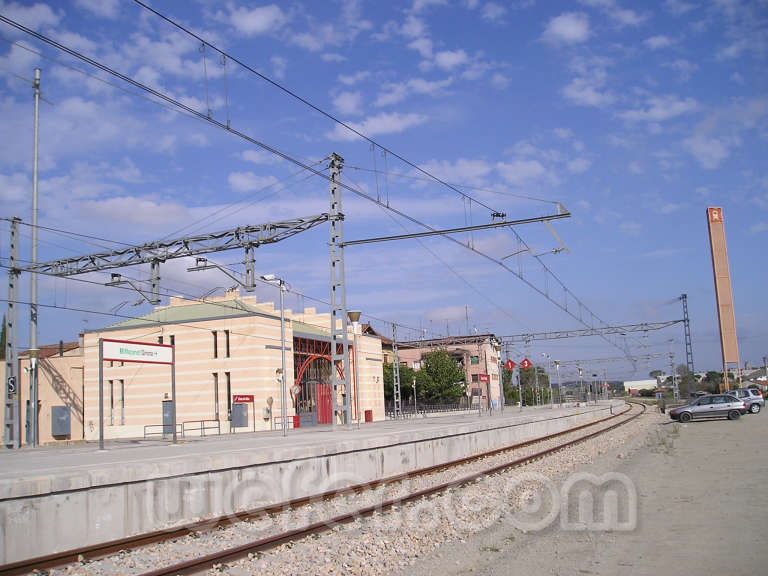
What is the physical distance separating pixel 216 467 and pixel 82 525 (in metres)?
3.04

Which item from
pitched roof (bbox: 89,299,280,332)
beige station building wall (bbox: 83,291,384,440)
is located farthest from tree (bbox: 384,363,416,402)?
pitched roof (bbox: 89,299,280,332)

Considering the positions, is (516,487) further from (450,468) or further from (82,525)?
(82,525)

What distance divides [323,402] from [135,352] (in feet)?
90.0

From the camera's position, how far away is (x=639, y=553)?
873 centimetres

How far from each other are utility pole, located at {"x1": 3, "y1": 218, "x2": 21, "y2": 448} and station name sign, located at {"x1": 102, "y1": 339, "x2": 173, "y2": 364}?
36.0 feet

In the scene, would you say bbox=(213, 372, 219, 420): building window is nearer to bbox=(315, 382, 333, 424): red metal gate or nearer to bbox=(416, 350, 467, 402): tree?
bbox=(315, 382, 333, 424): red metal gate

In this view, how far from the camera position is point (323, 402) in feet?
158

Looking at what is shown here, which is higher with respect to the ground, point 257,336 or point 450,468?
point 257,336

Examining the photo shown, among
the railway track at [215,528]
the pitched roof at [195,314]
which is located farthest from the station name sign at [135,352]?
the pitched roof at [195,314]

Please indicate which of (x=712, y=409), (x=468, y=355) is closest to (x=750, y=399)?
(x=712, y=409)

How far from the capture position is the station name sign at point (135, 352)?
20.5m

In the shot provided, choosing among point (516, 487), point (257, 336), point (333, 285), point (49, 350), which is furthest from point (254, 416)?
point (49, 350)

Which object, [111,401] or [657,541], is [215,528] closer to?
[657,541]

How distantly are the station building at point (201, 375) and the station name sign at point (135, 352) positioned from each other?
15.8 meters
